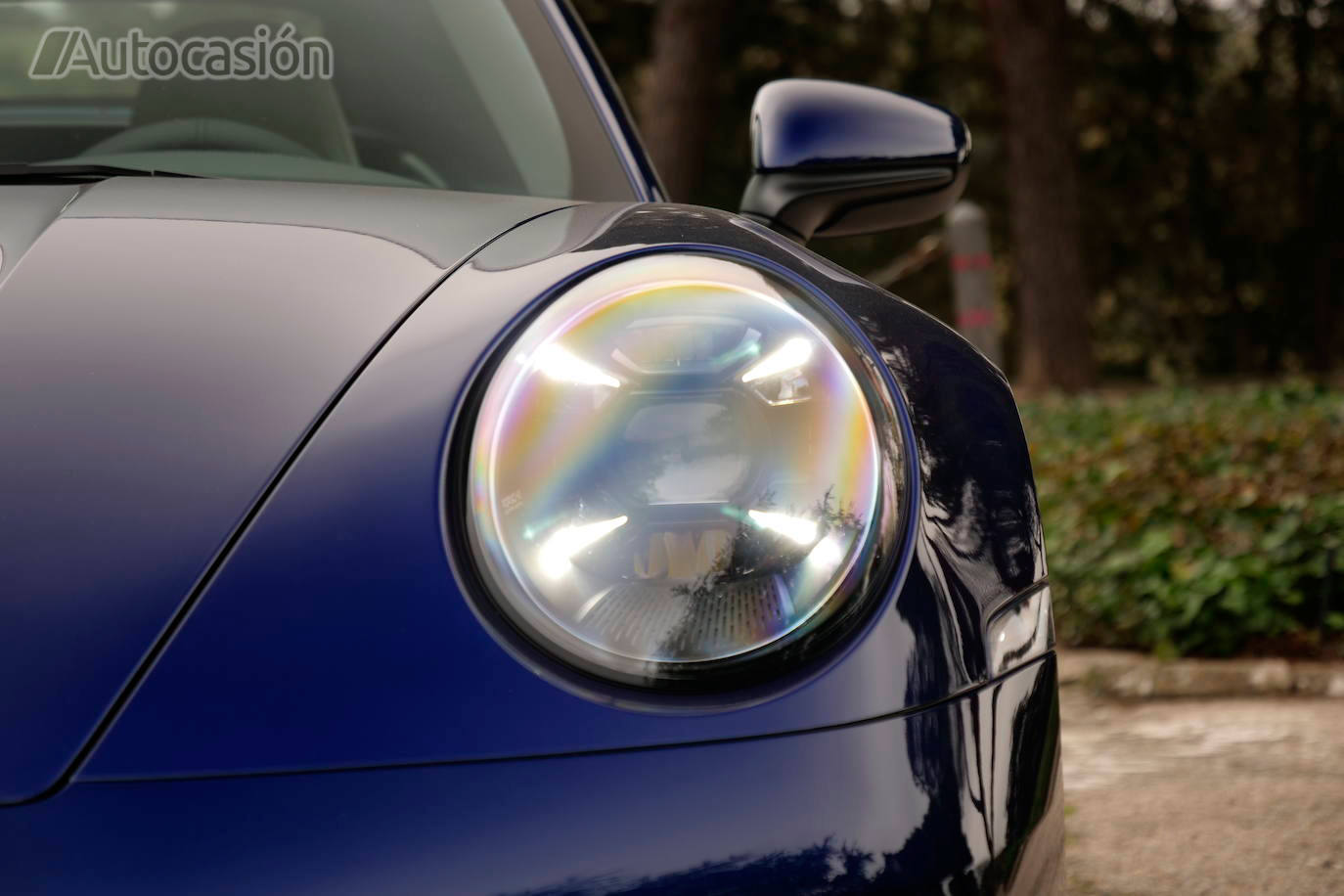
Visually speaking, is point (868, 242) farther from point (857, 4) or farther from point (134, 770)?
point (134, 770)

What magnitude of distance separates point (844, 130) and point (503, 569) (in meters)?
0.96

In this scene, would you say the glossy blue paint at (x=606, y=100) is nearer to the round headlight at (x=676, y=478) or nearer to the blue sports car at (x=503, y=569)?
the blue sports car at (x=503, y=569)

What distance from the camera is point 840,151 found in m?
1.67

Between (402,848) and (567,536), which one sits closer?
(402,848)

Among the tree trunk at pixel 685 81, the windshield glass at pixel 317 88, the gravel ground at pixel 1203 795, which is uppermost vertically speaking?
the tree trunk at pixel 685 81

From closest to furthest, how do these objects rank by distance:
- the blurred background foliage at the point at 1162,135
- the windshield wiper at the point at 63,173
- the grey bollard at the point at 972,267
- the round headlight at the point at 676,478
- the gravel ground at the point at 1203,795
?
the round headlight at the point at 676,478
the windshield wiper at the point at 63,173
the gravel ground at the point at 1203,795
the grey bollard at the point at 972,267
the blurred background foliage at the point at 1162,135

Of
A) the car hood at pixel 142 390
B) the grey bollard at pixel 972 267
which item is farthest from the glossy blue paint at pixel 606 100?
the grey bollard at pixel 972 267

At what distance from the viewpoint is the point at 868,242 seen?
69.2 ft

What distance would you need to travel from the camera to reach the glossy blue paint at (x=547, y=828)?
2.59ft

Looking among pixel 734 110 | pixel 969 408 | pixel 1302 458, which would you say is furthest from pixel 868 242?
pixel 969 408

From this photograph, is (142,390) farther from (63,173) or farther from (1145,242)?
(1145,242)

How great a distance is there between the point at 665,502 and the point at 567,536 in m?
0.07

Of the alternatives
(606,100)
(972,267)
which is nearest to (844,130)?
(606,100)

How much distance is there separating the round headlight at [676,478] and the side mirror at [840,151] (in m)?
0.70
